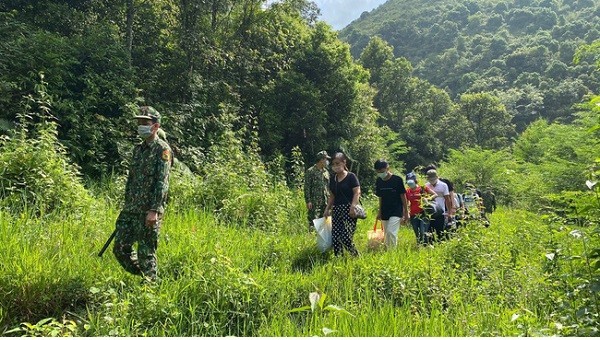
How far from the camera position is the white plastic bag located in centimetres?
587

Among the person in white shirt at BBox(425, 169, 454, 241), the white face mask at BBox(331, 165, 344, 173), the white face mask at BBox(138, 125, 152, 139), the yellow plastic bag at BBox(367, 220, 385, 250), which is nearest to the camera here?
the white face mask at BBox(138, 125, 152, 139)

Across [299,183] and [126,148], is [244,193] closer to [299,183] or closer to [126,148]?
[299,183]

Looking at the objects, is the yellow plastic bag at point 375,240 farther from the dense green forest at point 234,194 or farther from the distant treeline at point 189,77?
the distant treeline at point 189,77

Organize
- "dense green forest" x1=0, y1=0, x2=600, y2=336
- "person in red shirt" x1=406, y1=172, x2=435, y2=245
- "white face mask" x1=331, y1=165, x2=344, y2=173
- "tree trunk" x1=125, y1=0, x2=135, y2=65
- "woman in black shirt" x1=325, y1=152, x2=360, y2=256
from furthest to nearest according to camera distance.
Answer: "tree trunk" x1=125, y1=0, x2=135, y2=65 < "person in red shirt" x1=406, y1=172, x2=435, y2=245 < "white face mask" x1=331, y1=165, x2=344, y2=173 < "woman in black shirt" x1=325, y1=152, x2=360, y2=256 < "dense green forest" x1=0, y1=0, x2=600, y2=336

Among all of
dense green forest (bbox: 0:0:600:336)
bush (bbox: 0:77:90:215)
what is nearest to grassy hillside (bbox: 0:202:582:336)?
dense green forest (bbox: 0:0:600:336)

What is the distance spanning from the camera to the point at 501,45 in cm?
7394

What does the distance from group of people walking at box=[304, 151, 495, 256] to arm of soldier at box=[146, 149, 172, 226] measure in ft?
8.48

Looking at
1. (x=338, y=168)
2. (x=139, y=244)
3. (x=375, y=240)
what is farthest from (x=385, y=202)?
(x=139, y=244)

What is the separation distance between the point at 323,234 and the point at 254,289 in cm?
209

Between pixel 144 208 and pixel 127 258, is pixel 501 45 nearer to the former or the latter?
pixel 144 208

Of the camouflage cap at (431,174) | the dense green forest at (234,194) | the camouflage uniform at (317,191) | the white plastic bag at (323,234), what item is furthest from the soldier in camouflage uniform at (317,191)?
the camouflage cap at (431,174)

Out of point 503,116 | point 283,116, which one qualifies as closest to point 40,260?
point 283,116

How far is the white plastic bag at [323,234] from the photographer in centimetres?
587

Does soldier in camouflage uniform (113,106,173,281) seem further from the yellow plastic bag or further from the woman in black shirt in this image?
the yellow plastic bag
